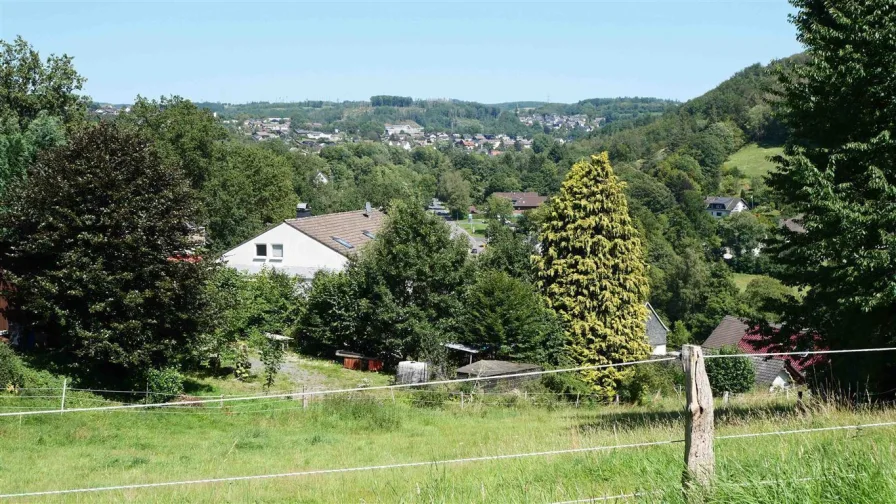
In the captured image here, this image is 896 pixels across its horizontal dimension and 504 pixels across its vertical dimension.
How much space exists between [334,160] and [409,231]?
14900 centimetres

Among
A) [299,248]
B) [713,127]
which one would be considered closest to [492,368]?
[299,248]

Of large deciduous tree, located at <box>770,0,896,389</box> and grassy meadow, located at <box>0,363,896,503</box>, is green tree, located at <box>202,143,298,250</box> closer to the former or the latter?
grassy meadow, located at <box>0,363,896,503</box>

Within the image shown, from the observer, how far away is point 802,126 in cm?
1581

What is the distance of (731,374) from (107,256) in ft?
A: 85.4

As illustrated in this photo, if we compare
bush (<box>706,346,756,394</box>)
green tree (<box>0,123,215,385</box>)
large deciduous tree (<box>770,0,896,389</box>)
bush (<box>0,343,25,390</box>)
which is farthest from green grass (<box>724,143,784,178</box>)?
bush (<box>0,343,25,390</box>)

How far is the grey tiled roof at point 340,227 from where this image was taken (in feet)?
156

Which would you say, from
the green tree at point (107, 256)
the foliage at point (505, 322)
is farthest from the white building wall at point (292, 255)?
the green tree at point (107, 256)

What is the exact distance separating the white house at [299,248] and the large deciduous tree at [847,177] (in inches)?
1252

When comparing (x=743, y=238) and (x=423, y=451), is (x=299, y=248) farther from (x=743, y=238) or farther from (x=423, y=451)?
(x=743, y=238)

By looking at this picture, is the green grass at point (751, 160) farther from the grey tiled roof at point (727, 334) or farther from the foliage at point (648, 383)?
the foliage at point (648, 383)

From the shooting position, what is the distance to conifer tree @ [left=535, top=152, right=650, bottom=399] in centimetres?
3475

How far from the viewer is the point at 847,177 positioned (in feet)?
47.6

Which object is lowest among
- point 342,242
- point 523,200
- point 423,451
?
point 523,200

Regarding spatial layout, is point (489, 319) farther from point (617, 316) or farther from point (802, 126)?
point (802, 126)
